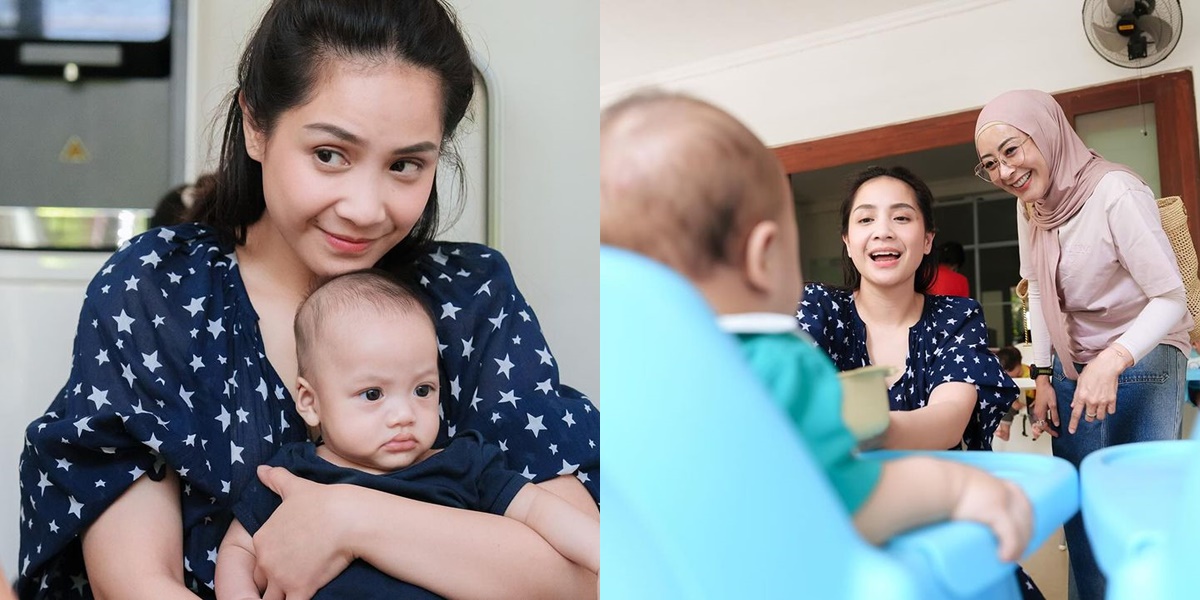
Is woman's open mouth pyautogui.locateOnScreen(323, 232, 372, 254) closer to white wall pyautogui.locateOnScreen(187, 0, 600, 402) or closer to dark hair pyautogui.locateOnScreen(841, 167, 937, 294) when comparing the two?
white wall pyautogui.locateOnScreen(187, 0, 600, 402)

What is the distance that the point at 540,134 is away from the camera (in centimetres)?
106

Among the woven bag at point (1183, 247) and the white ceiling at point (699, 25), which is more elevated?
the white ceiling at point (699, 25)

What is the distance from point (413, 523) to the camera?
2.49ft

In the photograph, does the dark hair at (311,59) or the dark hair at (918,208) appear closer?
the dark hair at (918,208)

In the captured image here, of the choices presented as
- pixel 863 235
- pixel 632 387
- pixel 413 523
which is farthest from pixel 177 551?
pixel 863 235

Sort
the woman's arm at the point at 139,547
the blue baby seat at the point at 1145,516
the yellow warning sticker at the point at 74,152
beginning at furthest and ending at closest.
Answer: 1. the yellow warning sticker at the point at 74,152
2. the woman's arm at the point at 139,547
3. the blue baby seat at the point at 1145,516

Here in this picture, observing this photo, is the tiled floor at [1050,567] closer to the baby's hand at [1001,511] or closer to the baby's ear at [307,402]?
the baby's hand at [1001,511]

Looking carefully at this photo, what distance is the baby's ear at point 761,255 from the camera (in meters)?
0.36

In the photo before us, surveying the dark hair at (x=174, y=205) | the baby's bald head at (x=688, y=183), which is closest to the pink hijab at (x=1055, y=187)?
the baby's bald head at (x=688, y=183)

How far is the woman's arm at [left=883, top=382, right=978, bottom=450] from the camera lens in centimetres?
36

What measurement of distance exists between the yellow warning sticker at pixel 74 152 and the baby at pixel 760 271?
35.5 inches

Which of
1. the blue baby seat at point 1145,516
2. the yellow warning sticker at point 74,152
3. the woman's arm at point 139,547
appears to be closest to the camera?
the blue baby seat at point 1145,516

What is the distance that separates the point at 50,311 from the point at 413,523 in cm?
61

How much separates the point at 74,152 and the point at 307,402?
0.50 metres
